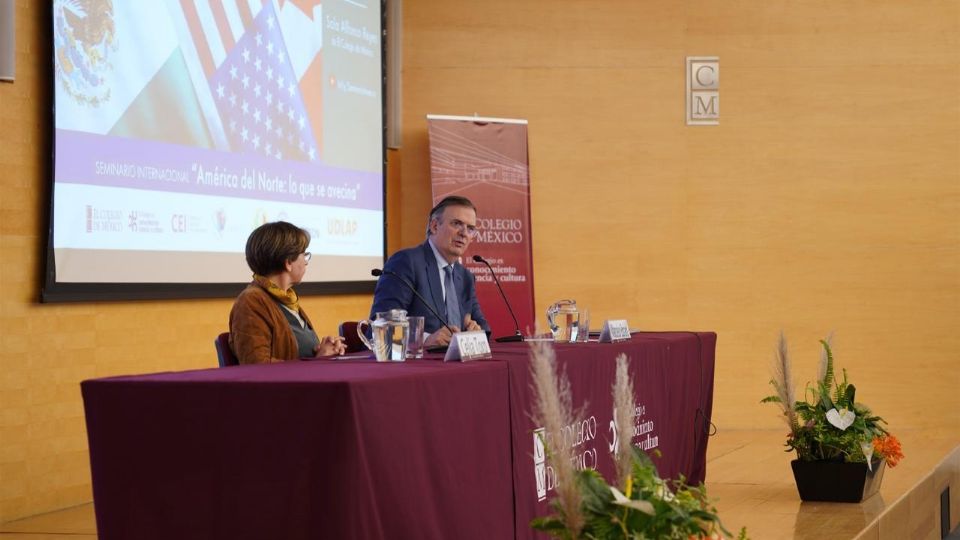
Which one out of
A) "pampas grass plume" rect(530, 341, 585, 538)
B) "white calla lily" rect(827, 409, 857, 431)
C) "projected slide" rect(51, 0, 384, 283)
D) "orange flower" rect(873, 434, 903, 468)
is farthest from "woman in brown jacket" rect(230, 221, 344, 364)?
"orange flower" rect(873, 434, 903, 468)

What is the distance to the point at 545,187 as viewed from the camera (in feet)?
25.2

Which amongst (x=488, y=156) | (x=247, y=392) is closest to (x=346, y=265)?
(x=488, y=156)

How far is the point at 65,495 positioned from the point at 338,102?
2842mm

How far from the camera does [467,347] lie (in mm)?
2871

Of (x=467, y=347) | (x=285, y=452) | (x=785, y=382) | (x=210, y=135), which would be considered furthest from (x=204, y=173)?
(x=285, y=452)

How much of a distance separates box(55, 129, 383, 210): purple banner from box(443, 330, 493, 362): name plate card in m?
2.39

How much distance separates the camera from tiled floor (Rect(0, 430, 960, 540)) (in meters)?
3.98

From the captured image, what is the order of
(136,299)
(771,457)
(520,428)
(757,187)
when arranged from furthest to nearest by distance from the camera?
(757,187)
(771,457)
(136,299)
(520,428)

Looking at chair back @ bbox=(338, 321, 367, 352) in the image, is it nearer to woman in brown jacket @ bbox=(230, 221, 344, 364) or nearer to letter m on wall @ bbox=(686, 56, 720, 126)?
woman in brown jacket @ bbox=(230, 221, 344, 364)

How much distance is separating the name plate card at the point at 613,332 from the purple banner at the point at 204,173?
222 centimetres

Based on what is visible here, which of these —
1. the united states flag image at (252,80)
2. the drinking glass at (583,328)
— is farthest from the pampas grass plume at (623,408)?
the united states flag image at (252,80)

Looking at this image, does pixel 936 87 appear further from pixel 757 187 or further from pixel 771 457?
pixel 771 457

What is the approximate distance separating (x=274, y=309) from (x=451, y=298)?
1.13 meters

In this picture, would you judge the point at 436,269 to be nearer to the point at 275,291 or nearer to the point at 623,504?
the point at 275,291
